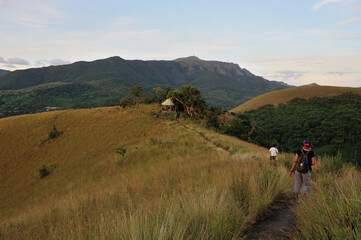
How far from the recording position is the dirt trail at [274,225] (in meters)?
2.70

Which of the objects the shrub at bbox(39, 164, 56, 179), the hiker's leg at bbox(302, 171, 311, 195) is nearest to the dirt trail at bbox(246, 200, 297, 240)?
the hiker's leg at bbox(302, 171, 311, 195)

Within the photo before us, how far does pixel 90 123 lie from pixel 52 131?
6.77 metres

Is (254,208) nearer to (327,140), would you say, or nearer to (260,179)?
(260,179)

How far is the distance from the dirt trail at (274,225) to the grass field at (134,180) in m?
0.13

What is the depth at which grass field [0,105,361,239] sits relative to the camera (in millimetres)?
2403

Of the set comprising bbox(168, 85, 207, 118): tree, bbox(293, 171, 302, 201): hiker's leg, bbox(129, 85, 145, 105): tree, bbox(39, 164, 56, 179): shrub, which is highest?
bbox(129, 85, 145, 105): tree

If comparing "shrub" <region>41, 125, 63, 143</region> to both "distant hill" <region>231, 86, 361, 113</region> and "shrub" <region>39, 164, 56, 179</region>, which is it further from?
"distant hill" <region>231, 86, 361, 113</region>

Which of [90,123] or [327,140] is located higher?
[90,123]

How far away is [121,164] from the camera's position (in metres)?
17.2

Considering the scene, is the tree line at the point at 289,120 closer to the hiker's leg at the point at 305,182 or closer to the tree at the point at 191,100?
the tree at the point at 191,100

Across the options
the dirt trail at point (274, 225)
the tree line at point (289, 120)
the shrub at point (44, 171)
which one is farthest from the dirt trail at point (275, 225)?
the shrub at point (44, 171)

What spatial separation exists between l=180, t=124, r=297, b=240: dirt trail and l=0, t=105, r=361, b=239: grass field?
0.42 feet

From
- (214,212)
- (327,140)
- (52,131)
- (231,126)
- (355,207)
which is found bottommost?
(327,140)

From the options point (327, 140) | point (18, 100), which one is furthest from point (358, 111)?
point (18, 100)
